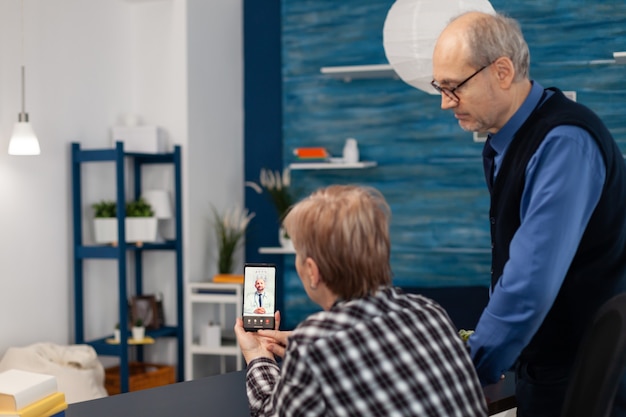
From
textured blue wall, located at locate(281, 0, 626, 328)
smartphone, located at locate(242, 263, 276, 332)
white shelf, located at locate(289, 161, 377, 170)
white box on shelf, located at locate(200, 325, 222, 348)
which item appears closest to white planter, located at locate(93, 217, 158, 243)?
white box on shelf, located at locate(200, 325, 222, 348)

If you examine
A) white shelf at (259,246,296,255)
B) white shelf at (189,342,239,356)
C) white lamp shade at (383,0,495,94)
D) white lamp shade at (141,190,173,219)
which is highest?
white lamp shade at (383,0,495,94)

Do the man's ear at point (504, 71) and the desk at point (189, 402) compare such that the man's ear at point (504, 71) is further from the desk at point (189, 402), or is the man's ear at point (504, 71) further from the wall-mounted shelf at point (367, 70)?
the wall-mounted shelf at point (367, 70)

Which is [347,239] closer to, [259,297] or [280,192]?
[259,297]

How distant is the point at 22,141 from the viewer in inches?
163

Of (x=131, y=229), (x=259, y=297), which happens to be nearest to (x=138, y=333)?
(x=131, y=229)

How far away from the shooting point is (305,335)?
1357 millimetres

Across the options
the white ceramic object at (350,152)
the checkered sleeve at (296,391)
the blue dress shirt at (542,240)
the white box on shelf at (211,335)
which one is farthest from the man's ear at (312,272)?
the white ceramic object at (350,152)

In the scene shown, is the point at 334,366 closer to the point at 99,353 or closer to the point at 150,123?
the point at 99,353

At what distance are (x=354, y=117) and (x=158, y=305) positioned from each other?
67.6 inches

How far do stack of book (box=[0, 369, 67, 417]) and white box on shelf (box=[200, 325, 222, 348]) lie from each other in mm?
3369

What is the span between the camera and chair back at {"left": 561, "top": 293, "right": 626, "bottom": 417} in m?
1.35

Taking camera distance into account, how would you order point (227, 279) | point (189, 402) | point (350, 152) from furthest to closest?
point (350, 152) → point (227, 279) → point (189, 402)

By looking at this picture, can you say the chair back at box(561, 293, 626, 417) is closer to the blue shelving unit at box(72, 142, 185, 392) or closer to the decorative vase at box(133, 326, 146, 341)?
the blue shelving unit at box(72, 142, 185, 392)

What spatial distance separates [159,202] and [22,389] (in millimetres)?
3482
